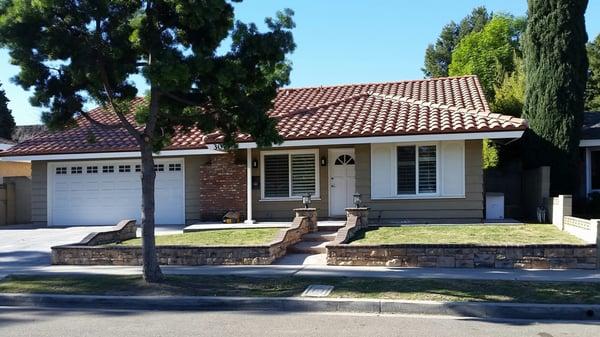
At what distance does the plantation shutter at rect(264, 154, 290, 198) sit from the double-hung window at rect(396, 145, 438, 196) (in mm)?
3568

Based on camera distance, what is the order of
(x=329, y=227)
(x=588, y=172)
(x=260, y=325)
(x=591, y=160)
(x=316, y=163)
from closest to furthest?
(x=260, y=325) → (x=329, y=227) → (x=316, y=163) → (x=588, y=172) → (x=591, y=160)

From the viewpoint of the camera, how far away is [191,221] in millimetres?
19469

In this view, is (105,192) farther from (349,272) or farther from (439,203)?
(349,272)

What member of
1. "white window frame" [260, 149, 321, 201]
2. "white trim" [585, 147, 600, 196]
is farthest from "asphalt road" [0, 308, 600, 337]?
"white trim" [585, 147, 600, 196]

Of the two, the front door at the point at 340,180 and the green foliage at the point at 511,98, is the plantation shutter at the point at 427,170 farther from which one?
the green foliage at the point at 511,98

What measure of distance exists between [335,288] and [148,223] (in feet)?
11.4

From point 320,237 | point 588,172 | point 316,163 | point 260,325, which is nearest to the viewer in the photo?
point 260,325

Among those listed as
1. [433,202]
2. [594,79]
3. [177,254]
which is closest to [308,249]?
[177,254]

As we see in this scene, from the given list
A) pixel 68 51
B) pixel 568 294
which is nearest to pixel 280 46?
pixel 68 51

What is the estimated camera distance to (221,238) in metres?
14.6

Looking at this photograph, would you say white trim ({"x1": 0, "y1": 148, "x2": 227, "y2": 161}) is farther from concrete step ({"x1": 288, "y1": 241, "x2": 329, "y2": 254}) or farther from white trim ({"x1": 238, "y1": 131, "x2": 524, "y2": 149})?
concrete step ({"x1": 288, "y1": 241, "x2": 329, "y2": 254})

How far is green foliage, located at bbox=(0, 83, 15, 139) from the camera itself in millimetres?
39531

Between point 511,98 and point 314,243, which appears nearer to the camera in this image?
point 314,243


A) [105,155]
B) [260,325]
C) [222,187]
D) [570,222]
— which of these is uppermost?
[105,155]
